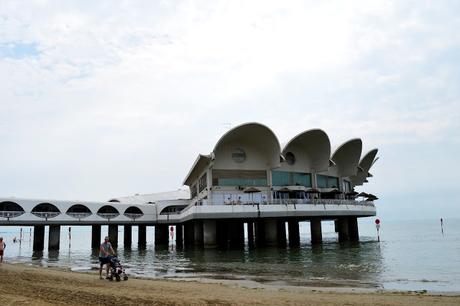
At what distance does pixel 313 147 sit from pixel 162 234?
21598 millimetres

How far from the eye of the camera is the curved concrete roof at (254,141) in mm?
36125

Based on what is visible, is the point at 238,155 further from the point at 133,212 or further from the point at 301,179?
the point at 133,212

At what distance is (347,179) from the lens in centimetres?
4869

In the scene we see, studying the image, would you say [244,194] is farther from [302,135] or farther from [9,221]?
[9,221]

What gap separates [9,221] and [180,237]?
2143cm

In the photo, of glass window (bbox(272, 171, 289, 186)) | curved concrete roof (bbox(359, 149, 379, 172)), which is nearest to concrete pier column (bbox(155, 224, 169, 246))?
glass window (bbox(272, 171, 289, 186))

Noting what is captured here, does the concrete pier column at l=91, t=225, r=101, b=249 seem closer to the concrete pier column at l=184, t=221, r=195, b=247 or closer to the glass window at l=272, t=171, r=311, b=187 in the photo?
the concrete pier column at l=184, t=221, r=195, b=247

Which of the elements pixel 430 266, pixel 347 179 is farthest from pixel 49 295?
pixel 347 179

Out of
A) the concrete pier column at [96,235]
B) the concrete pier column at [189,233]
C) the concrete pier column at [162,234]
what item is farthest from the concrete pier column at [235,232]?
the concrete pier column at [96,235]

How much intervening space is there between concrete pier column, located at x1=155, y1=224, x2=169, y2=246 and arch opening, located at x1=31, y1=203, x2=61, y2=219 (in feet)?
41.7

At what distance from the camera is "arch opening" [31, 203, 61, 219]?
40.8 metres

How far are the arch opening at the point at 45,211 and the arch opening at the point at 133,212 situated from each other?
7409 mm

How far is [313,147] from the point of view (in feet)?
135

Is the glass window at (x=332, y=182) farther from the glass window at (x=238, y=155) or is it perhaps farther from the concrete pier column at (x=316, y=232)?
the glass window at (x=238, y=155)
